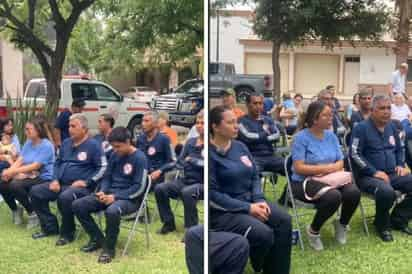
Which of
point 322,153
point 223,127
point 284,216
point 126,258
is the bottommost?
point 126,258

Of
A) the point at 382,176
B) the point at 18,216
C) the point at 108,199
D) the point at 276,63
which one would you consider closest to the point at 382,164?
the point at 382,176

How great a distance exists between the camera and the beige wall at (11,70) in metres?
5.11

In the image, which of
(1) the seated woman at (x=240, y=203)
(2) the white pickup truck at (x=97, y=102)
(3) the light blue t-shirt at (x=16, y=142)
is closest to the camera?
(1) the seated woman at (x=240, y=203)

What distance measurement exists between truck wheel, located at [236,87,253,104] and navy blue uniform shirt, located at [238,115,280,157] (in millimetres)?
906

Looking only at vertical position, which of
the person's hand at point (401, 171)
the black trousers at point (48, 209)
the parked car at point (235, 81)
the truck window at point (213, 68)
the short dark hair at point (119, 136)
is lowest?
the black trousers at point (48, 209)

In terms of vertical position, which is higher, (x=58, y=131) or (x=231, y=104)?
(x=231, y=104)

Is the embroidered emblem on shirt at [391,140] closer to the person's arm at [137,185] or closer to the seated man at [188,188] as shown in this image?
the seated man at [188,188]

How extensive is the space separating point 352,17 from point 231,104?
3.34ft

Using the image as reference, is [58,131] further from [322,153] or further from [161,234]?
[322,153]

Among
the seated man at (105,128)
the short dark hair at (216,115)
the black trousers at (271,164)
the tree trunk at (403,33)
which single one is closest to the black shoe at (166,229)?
the seated man at (105,128)

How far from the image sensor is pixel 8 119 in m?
4.79

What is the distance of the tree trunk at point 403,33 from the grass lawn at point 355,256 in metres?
1.34

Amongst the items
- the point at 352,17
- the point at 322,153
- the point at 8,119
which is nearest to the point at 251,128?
the point at 322,153

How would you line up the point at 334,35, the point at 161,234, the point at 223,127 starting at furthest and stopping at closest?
the point at 161,234 → the point at 334,35 → the point at 223,127
